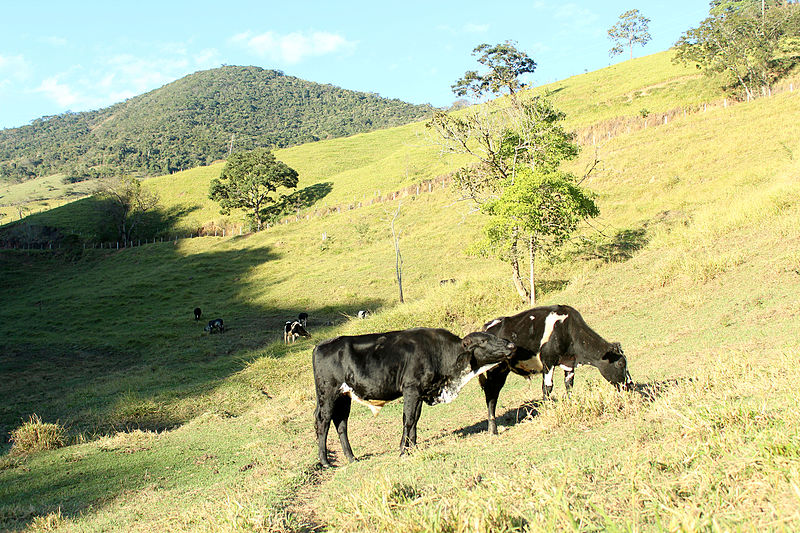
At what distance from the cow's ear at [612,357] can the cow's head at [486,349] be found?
1627 millimetres

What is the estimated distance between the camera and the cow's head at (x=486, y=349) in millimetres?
7770

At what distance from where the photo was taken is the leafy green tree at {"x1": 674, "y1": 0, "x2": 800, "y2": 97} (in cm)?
4975

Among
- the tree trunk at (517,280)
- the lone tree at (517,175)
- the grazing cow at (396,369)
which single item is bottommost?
the tree trunk at (517,280)

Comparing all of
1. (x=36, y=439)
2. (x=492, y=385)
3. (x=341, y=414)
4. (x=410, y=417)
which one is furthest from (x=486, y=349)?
(x=36, y=439)

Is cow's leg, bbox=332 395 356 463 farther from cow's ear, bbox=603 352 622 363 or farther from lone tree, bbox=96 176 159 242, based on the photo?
lone tree, bbox=96 176 159 242

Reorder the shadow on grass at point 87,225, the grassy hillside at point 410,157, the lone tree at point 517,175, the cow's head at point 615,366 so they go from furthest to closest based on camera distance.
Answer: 1. the shadow on grass at point 87,225
2. the grassy hillside at point 410,157
3. the lone tree at point 517,175
4. the cow's head at point 615,366

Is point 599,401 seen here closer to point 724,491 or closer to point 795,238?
point 724,491

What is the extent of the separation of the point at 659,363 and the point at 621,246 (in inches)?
585

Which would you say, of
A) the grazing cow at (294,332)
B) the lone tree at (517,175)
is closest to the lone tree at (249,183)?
the grazing cow at (294,332)

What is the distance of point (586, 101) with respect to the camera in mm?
70188

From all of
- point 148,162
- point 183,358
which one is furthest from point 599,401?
point 148,162

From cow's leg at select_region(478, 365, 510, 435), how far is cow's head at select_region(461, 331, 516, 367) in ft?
1.12

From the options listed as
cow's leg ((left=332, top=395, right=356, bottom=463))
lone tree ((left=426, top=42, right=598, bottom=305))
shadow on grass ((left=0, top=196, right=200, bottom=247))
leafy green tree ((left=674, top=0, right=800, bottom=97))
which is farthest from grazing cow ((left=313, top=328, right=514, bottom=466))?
shadow on grass ((left=0, top=196, right=200, bottom=247))

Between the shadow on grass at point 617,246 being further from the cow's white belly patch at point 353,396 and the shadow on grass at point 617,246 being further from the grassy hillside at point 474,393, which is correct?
the cow's white belly patch at point 353,396
